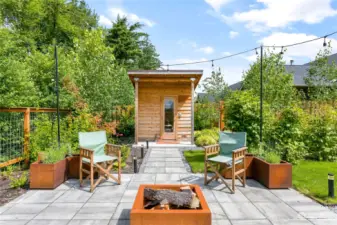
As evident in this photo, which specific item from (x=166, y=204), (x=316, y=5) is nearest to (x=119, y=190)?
(x=166, y=204)

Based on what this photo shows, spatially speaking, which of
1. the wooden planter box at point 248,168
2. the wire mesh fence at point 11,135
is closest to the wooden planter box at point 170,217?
the wooden planter box at point 248,168

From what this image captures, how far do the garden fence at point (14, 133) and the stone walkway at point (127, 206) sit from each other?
64.7 inches

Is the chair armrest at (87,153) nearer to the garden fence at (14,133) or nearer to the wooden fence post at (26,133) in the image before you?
the garden fence at (14,133)

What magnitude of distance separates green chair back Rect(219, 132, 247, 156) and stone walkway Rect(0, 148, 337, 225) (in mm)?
690

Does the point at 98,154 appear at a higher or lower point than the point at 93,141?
lower

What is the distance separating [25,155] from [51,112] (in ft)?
4.96

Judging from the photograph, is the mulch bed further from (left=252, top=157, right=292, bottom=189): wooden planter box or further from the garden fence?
(left=252, top=157, right=292, bottom=189): wooden planter box

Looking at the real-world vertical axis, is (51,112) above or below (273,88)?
below

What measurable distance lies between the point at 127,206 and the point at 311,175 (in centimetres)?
384

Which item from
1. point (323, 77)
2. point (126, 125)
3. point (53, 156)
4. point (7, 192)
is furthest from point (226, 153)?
point (323, 77)

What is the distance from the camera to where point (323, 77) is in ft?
39.7

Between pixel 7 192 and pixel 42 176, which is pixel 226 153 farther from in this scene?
pixel 7 192

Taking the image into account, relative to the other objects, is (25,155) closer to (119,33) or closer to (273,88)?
(273,88)

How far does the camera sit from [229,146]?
4352 mm
